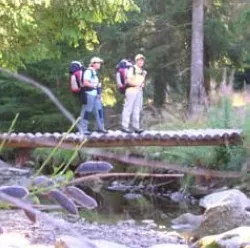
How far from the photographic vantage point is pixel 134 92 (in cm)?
903

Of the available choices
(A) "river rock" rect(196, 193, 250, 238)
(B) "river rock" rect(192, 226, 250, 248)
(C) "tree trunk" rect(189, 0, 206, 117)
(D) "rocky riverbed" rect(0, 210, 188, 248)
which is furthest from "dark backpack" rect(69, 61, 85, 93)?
(C) "tree trunk" rect(189, 0, 206, 117)

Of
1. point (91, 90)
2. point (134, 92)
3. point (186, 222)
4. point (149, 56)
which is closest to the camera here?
point (186, 222)

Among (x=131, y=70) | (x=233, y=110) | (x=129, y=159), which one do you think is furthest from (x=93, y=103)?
(x=129, y=159)

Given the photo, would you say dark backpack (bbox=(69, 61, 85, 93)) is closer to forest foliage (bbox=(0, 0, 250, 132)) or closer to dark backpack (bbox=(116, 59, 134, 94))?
dark backpack (bbox=(116, 59, 134, 94))

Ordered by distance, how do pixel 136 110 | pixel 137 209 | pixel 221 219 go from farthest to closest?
pixel 137 209 → pixel 136 110 → pixel 221 219

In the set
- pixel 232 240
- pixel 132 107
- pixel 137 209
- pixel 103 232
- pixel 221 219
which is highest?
pixel 132 107

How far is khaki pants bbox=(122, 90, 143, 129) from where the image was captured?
9133 millimetres

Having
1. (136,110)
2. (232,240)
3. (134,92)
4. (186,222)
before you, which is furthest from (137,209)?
(232,240)

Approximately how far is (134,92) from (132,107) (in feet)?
1.32

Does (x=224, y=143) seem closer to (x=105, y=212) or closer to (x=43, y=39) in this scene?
(x=105, y=212)

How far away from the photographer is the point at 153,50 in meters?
17.9

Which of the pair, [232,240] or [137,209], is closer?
[232,240]

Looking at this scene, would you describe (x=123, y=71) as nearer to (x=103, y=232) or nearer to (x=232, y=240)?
(x=103, y=232)

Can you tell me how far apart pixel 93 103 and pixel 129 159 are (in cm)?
811
